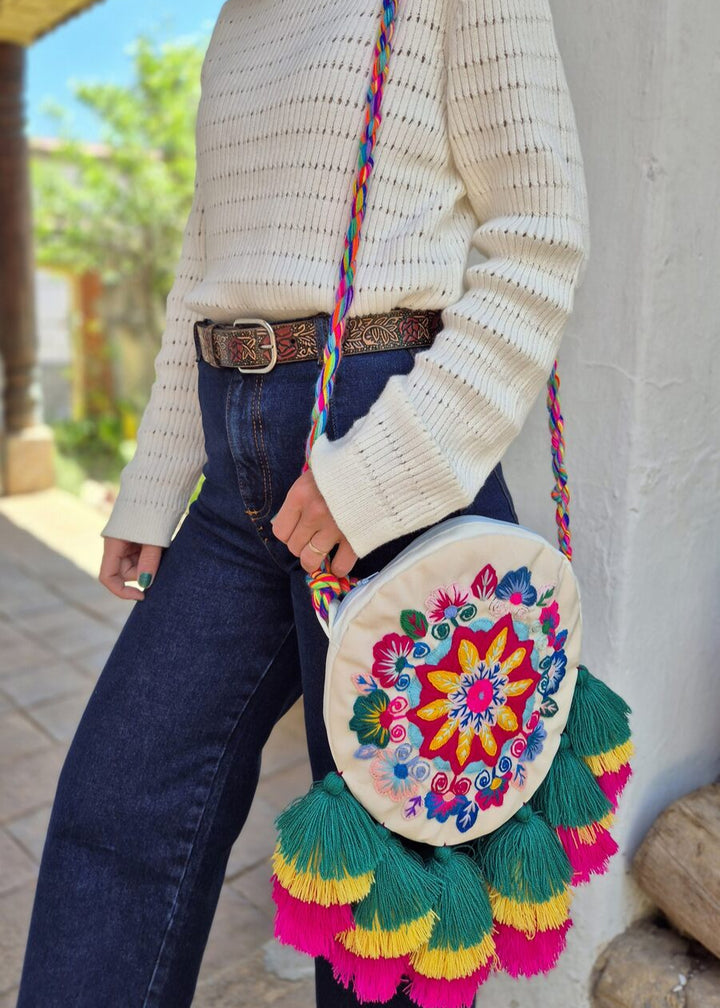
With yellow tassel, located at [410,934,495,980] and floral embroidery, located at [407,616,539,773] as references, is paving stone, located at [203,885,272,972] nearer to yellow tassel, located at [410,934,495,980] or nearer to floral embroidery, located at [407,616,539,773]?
yellow tassel, located at [410,934,495,980]

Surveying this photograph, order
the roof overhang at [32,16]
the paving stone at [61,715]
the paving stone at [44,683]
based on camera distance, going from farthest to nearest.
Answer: the roof overhang at [32,16] < the paving stone at [44,683] < the paving stone at [61,715]

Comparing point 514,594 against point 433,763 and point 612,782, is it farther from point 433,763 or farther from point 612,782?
point 612,782

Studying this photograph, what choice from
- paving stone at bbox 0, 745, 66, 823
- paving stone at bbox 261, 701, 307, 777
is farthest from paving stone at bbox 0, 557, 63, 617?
paving stone at bbox 261, 701, 307, 777

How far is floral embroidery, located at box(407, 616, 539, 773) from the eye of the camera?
38.1 inches

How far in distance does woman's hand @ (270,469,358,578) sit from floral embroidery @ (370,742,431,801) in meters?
0.19

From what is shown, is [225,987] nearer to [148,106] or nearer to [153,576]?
[153,576]

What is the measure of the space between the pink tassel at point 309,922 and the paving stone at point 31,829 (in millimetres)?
1384

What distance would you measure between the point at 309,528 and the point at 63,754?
6.30ft

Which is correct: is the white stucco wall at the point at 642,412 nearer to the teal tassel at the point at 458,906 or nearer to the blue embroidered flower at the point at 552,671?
the blue embroidered flower at the point at 552,671

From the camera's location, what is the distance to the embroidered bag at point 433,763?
93 cm

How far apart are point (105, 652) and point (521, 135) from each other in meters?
2.71

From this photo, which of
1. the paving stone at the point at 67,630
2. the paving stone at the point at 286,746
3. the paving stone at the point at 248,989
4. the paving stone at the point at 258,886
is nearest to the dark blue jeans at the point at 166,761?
the paving stone at the point at 248,989

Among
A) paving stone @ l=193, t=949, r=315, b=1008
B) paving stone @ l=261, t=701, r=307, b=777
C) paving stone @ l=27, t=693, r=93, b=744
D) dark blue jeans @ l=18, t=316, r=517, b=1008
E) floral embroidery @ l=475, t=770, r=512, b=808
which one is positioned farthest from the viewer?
paving stone @ l=27, t=693, r=93, b=744

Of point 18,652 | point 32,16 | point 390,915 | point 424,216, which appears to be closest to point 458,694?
point 390,915
